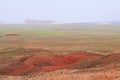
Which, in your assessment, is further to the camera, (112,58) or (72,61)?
(72,61)

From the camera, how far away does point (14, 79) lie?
25.5 m

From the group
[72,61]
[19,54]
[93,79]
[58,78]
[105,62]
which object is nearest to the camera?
[93,79]

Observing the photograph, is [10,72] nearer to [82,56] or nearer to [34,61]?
[34,61]

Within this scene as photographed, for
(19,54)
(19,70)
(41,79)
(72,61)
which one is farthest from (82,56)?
(41,79)

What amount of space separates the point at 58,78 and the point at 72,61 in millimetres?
13325

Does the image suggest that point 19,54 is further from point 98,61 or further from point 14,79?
point 14,79

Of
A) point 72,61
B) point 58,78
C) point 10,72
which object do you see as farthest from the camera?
point 72,61

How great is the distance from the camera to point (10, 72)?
33062 millimetres

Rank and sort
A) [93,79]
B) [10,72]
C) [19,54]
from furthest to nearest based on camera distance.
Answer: [19,54], [10,72], [93,79]

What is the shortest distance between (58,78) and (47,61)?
11.4 m

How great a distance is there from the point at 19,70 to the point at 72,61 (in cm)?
675

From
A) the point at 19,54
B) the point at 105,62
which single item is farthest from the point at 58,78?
the point at 19,54

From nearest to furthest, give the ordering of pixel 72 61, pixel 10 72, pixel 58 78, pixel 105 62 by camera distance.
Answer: pixel 58 78, pixel 105 62, pixel 10 72, pixel 72 61

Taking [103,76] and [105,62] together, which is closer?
[103,76]
